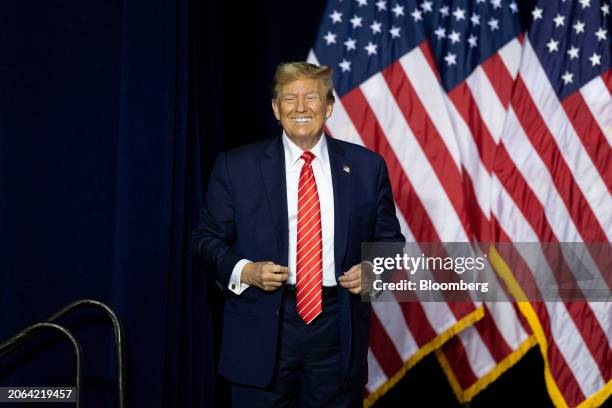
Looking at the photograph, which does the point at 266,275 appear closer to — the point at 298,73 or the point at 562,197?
the point at 298,73

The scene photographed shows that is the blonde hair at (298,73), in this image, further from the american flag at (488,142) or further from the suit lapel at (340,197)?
the american flag at (488,142)

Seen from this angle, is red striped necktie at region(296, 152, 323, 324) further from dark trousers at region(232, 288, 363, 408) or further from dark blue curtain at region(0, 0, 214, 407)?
dark blue curtain at region(0, 0, 214, 407)

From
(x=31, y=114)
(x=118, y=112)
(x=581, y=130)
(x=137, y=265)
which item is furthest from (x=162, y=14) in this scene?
(x=581, y=130)

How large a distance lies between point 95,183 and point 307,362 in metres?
0.83

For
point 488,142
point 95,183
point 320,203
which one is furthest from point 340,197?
point 488,142

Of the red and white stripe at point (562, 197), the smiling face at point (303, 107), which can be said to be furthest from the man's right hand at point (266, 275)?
the red and white stripe at point (562, 197)

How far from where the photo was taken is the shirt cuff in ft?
6.55

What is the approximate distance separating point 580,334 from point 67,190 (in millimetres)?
2277

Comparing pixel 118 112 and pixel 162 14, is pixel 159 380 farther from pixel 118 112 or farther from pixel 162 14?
pixel 162 14

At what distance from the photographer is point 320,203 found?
6.81ft

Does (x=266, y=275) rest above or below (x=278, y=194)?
below

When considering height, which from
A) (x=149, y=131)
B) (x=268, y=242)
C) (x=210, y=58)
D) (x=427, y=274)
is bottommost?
(x=427, y=274)

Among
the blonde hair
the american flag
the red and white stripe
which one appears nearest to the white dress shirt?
the blonde hair

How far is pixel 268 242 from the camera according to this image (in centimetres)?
204
